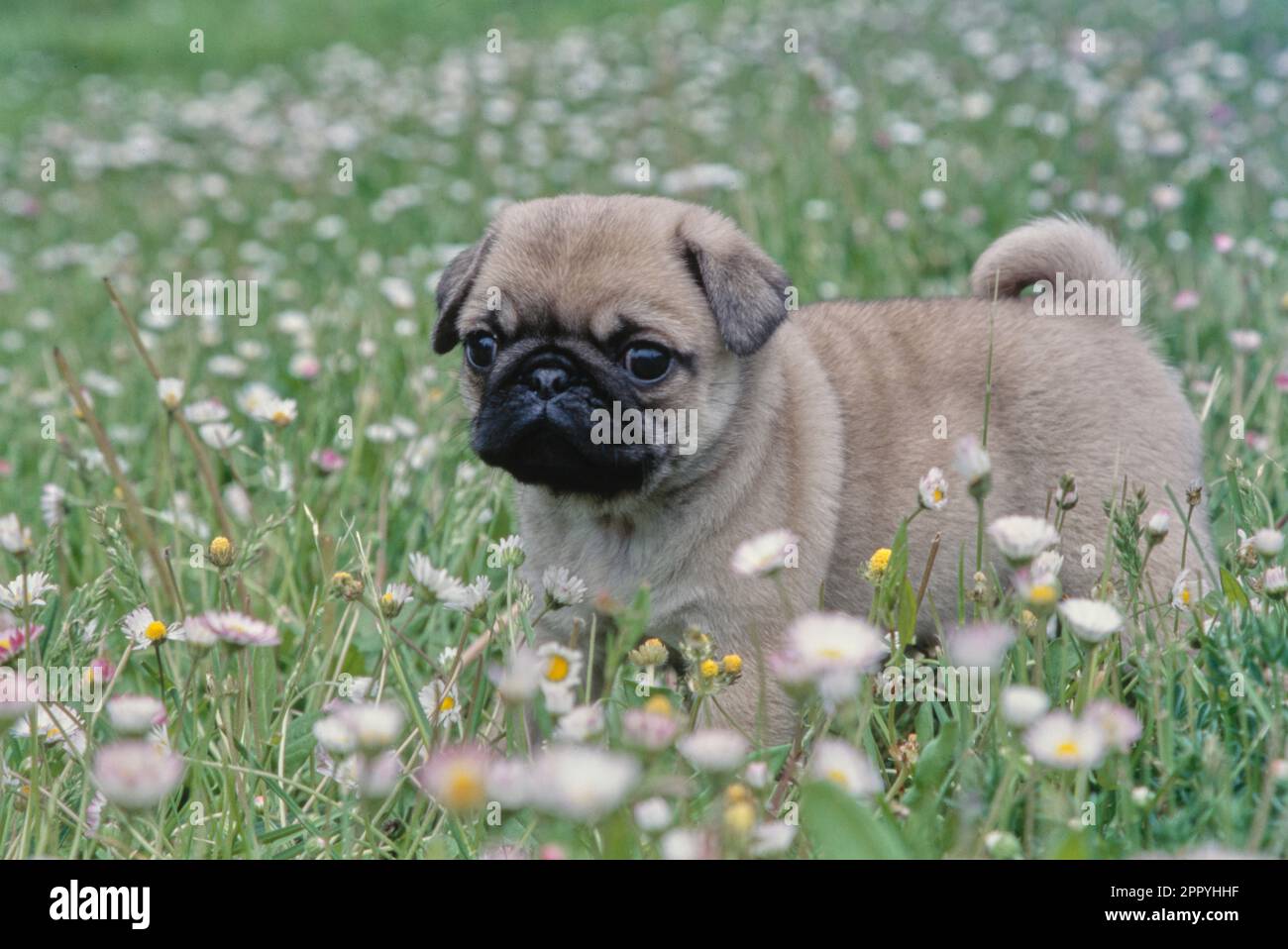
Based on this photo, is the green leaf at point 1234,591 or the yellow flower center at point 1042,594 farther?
the green leaf at point 1234,591

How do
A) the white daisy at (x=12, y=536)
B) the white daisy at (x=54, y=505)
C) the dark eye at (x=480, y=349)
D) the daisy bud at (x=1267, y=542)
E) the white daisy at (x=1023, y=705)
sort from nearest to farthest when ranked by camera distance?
the white daisy at (x=1023, y=705) < the daisy bud at (x=1267, y=542) < the white daisy at (x=12, y=536) < the dark eye at (x=480, y=349) < the white daisy at (x=54, y=505)

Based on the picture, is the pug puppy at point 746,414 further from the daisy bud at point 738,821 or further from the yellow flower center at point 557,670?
the daisy bud at point 738,821

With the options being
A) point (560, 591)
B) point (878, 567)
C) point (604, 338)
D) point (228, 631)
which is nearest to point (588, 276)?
point (604, 338)

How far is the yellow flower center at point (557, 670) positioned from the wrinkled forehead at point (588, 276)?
0.92 metres

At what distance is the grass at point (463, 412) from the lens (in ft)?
6.54

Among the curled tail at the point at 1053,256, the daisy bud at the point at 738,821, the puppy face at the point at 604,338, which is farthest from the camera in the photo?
the curled tail at the point at 1053,256

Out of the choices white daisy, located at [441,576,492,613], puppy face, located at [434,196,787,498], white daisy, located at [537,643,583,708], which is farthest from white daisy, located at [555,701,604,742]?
puppy face, located at [434,196,787,498]

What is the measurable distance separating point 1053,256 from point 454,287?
141 cm

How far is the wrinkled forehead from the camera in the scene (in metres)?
2.72

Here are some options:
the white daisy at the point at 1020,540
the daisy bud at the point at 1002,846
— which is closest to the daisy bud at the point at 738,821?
the daisy bud at the point at 1002,846

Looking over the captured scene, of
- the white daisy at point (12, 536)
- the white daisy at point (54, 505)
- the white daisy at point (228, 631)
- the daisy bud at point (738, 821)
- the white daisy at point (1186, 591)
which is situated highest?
the white daisy at point (54, 505)
